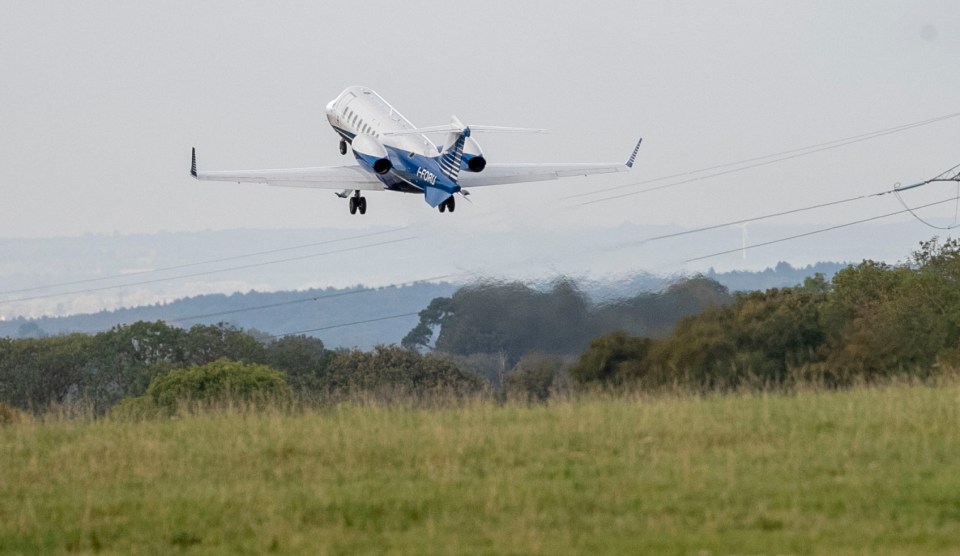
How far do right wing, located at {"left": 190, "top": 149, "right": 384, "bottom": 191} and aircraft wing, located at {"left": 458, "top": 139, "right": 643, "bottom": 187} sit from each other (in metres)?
4.74

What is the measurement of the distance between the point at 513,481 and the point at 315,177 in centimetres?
4654

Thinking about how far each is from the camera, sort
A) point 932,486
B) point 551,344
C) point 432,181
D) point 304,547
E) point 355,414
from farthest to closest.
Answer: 1. point 551,344
2. point 432,181
3. point 355,414
4. point 932,486
5. point 304,547

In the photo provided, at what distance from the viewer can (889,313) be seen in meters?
71.9

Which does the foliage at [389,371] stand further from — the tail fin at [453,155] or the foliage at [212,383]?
the tail fin at [453,155]

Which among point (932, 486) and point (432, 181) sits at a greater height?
point (432, 181)

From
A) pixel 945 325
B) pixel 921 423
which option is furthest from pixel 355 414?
pixel 945 325

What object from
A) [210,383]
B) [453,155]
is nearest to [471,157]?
[453,155]

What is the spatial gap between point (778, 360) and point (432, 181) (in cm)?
1541

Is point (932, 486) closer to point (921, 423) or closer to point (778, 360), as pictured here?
point (921, 423)

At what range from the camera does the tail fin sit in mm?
59875

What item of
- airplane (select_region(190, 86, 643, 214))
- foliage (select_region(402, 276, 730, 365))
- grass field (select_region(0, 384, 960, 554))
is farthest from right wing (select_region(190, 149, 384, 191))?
grass field (select_region(0, 384, 960, 554))

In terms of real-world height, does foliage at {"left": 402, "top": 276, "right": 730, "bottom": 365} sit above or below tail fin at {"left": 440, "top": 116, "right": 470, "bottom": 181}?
below

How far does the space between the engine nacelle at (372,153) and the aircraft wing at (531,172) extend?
405 cm

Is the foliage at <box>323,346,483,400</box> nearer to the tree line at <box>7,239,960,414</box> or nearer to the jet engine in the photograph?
the tree line at <box>7,239,960,414</box>
